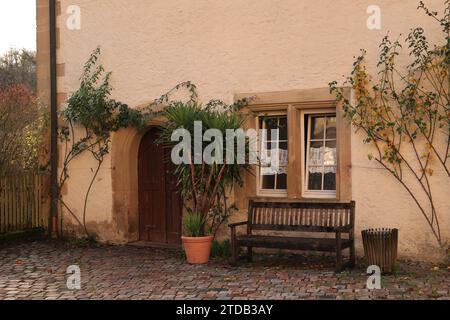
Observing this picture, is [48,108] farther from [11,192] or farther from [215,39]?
[215,39]

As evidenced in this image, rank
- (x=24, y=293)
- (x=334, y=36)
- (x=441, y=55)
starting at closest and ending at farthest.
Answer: (x=24, y=293)
(x=441, y=55)
(x=334, y=36)

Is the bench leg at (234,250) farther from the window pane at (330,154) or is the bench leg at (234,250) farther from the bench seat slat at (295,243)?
the window pane at (330,154)

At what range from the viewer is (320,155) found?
9.48 meters

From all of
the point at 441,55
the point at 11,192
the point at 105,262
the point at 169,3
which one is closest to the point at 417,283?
the point at 441,55

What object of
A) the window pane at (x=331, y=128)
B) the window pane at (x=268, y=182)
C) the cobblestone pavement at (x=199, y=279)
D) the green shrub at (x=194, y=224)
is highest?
the window pane at (x=331, y=128)

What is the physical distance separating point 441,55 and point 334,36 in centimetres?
158

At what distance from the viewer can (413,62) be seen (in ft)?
28.1

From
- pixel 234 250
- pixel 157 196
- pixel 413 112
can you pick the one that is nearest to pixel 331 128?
pixel 413 112

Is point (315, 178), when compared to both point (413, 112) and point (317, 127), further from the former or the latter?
point (413, 112)

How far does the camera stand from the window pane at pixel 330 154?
9367mm

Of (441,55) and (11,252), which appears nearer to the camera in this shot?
(441,55)

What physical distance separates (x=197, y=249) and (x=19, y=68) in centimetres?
2066

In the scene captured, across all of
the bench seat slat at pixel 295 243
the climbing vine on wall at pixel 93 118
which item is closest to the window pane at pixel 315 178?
the bench seat slat at pixel 295 243

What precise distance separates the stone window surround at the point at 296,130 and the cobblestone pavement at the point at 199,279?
98cm
